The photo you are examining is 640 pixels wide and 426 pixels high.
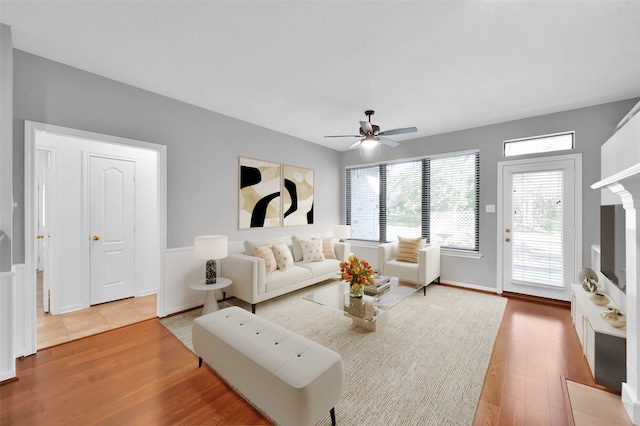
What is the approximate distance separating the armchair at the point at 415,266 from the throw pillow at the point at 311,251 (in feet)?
3.55

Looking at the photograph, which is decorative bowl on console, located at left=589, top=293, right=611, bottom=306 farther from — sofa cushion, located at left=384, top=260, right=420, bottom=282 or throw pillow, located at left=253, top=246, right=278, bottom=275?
throw pillow, located at left=253, top=246, right=278, bottom=275

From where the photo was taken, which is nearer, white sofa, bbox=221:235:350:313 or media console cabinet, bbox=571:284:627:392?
media console cabinet, bbox=571:284:627:392

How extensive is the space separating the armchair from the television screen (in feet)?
6.28

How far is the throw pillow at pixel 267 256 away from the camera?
3.74 m

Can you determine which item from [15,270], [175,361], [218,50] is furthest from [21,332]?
[218,50]

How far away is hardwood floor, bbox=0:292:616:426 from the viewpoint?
1.75 meters

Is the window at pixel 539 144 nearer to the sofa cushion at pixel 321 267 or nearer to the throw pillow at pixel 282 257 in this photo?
the sofa cushion at pixel 321 267

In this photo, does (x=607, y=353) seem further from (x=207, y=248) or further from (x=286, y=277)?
(x=207, y=248)

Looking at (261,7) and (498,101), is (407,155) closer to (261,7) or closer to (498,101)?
(498,101)

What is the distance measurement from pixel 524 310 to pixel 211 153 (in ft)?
16.2

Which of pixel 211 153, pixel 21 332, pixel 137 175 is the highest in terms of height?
pixel 211 153

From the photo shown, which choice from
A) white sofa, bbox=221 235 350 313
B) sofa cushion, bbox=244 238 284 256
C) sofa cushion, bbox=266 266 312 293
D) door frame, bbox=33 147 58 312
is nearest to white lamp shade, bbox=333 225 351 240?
white sofa, bbox=221 235 350 313

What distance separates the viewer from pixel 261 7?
1834mm

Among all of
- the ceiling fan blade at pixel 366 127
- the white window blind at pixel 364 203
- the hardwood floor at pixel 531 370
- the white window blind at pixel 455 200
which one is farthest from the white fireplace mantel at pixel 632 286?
the white window blind at pixel 364 203
